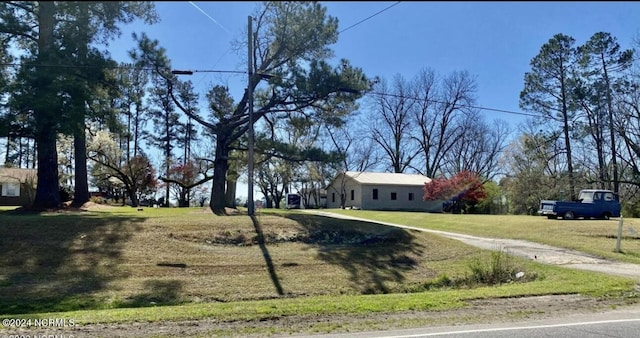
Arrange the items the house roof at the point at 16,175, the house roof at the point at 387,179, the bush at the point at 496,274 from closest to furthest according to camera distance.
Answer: the bush at the point at 496,274
the house roof at the point at 16,175
the house roof at the point at 387,179

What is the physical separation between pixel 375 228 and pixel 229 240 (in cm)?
654

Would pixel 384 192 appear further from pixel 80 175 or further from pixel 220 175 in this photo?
pixel 80 175

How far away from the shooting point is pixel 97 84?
68.0 feet

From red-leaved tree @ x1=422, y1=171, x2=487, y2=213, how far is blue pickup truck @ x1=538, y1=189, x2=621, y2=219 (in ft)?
50.8

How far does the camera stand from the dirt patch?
7281 millimetres

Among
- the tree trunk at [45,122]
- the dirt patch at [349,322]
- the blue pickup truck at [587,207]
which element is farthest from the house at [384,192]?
the dirt patch at [349,322]

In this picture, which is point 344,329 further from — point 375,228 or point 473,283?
point 375,228

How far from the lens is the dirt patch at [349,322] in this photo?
7281 mm

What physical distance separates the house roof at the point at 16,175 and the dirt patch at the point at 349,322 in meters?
41.7

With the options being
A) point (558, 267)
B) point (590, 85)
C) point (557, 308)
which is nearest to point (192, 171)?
point (590, 85)

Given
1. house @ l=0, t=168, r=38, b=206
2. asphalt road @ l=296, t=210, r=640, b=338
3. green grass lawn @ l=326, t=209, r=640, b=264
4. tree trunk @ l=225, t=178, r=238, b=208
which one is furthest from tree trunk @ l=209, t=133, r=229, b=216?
house @ l=0, t=168, r=38, b=206

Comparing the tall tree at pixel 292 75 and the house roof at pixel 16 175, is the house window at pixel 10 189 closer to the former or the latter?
the house roof at pixel 16 175

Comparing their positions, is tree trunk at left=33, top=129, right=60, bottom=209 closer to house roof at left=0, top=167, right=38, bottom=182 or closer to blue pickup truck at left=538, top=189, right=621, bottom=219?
house roof at left=0, top=167, right=38, bottom=182

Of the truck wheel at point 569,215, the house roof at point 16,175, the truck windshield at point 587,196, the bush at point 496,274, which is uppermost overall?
the house roof at point 16,175
